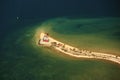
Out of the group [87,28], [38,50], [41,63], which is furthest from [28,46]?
[87,28]

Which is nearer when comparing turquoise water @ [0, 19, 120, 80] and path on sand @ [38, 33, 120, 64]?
turquoise water @ [0, 19, 120, 80]

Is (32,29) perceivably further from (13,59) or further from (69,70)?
(69,70)

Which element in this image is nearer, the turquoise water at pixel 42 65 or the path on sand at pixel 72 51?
the turquoise water at pixel 42 65

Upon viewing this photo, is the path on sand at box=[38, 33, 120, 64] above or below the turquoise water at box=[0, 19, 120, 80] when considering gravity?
above

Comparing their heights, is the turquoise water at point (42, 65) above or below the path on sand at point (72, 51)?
below

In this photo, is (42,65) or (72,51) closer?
(42,65)
